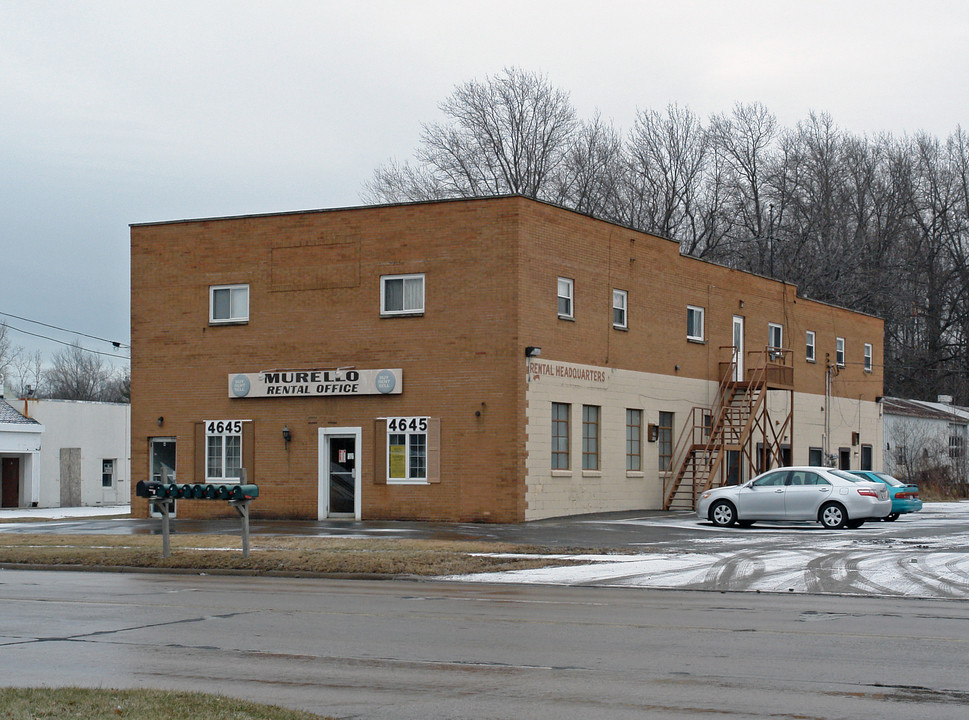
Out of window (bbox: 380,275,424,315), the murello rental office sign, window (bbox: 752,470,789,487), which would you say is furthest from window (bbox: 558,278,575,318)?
window (bbox: 752,470,789,487)

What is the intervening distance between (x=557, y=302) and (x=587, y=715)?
24.4 metres

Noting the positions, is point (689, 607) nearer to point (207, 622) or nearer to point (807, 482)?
point (207, 622)

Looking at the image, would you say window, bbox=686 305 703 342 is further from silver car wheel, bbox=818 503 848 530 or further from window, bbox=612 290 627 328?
silver car wheel, bbox=818 503 848 530

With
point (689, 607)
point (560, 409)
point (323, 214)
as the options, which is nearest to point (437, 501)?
point (560, 409)

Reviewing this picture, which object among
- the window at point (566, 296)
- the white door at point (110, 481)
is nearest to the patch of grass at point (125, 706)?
the window at point (566, 296)

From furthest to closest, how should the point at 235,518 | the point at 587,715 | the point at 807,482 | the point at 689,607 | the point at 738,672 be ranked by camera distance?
the point at 235,518
the point at 807,482
the point at 689,607
the point at 738,672
the point at 587,715

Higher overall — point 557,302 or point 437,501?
point 557,302

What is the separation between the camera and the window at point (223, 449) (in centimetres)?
3409

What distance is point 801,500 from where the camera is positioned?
96.9 feet

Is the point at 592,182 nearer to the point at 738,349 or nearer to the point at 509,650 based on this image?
the point at 738,349

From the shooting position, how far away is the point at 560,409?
1312 inches

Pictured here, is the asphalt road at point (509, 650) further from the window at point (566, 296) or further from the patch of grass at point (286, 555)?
the window at point (566, 296)

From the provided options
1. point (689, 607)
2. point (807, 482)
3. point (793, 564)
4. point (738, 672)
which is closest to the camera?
point (738, 672)

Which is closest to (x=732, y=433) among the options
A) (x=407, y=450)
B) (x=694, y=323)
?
(x=694, y=323)
